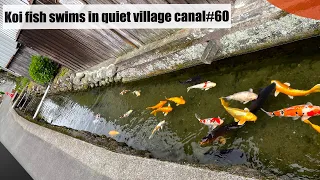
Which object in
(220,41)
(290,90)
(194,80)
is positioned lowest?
(194,80)

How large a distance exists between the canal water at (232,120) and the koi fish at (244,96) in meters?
0.18

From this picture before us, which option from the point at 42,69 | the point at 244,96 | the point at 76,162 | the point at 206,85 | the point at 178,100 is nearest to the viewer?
the point at 244,96

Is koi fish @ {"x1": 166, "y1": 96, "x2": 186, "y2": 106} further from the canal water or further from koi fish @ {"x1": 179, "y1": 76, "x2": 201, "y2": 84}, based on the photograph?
koi fish @ {"x1": 179, "y1": 76, "x2": 201, "y2": 84}

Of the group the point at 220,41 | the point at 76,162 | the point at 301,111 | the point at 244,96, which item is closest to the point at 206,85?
the point at 220,41

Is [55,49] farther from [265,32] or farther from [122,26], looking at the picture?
[265,32]

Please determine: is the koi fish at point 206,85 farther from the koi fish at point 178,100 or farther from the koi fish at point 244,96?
the koi fish at point 244,96

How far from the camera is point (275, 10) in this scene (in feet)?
15.7

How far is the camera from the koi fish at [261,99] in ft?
15.8

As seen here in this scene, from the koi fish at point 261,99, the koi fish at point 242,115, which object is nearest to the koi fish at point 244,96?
the koi fish at point 261,99

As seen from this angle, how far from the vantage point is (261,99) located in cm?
491

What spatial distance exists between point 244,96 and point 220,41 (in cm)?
123

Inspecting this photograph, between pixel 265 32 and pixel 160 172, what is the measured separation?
9.20ft

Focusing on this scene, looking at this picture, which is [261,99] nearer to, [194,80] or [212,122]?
[212,122]

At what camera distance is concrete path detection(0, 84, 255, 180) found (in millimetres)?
4719
